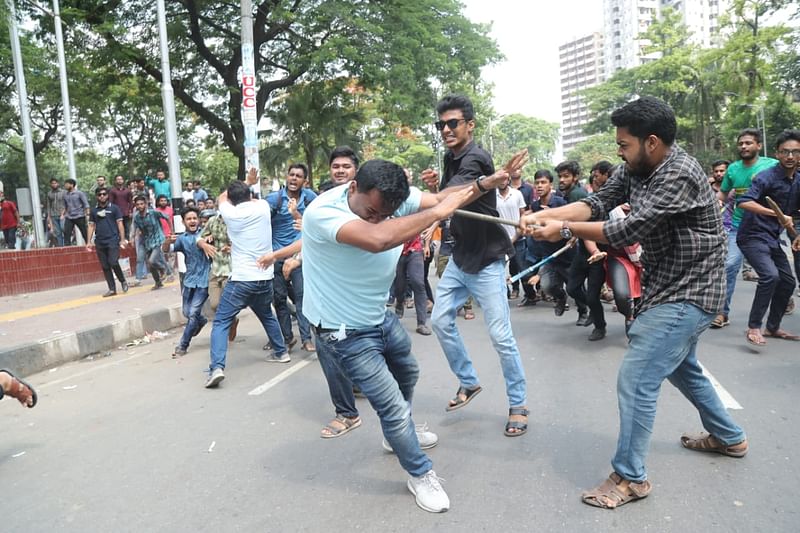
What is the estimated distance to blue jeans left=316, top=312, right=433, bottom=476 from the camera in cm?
292

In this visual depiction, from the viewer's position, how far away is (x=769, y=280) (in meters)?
5.57

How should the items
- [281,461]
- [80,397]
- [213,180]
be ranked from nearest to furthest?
[281,461]
[80,397]
[213,180]

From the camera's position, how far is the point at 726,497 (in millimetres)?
2877

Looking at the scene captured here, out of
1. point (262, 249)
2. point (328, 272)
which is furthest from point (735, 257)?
point (328, 272)

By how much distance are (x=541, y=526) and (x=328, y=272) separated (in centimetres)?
144

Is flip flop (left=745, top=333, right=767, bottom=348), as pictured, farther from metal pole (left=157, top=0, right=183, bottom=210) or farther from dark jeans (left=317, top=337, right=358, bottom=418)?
metal pole (left=157, top=0, right=183, bottom=210)

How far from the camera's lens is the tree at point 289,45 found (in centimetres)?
1572

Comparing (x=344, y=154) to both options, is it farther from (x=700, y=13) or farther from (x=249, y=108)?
(x=700, y=13)

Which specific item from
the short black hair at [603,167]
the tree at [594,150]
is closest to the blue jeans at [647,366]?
the short black hair at [603,167]

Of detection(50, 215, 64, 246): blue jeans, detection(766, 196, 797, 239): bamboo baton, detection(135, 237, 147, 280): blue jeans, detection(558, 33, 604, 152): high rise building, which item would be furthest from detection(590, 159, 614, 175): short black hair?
detection(558, 33, 604, 152): high rise building

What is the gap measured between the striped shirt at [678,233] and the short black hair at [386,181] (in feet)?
3.00

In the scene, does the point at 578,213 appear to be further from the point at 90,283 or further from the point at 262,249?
the point at 90,283

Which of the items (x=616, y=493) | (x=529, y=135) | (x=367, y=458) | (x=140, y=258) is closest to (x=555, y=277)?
(x=367, y=458)

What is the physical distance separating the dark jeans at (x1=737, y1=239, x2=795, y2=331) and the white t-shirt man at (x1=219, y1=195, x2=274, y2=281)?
4283mm
